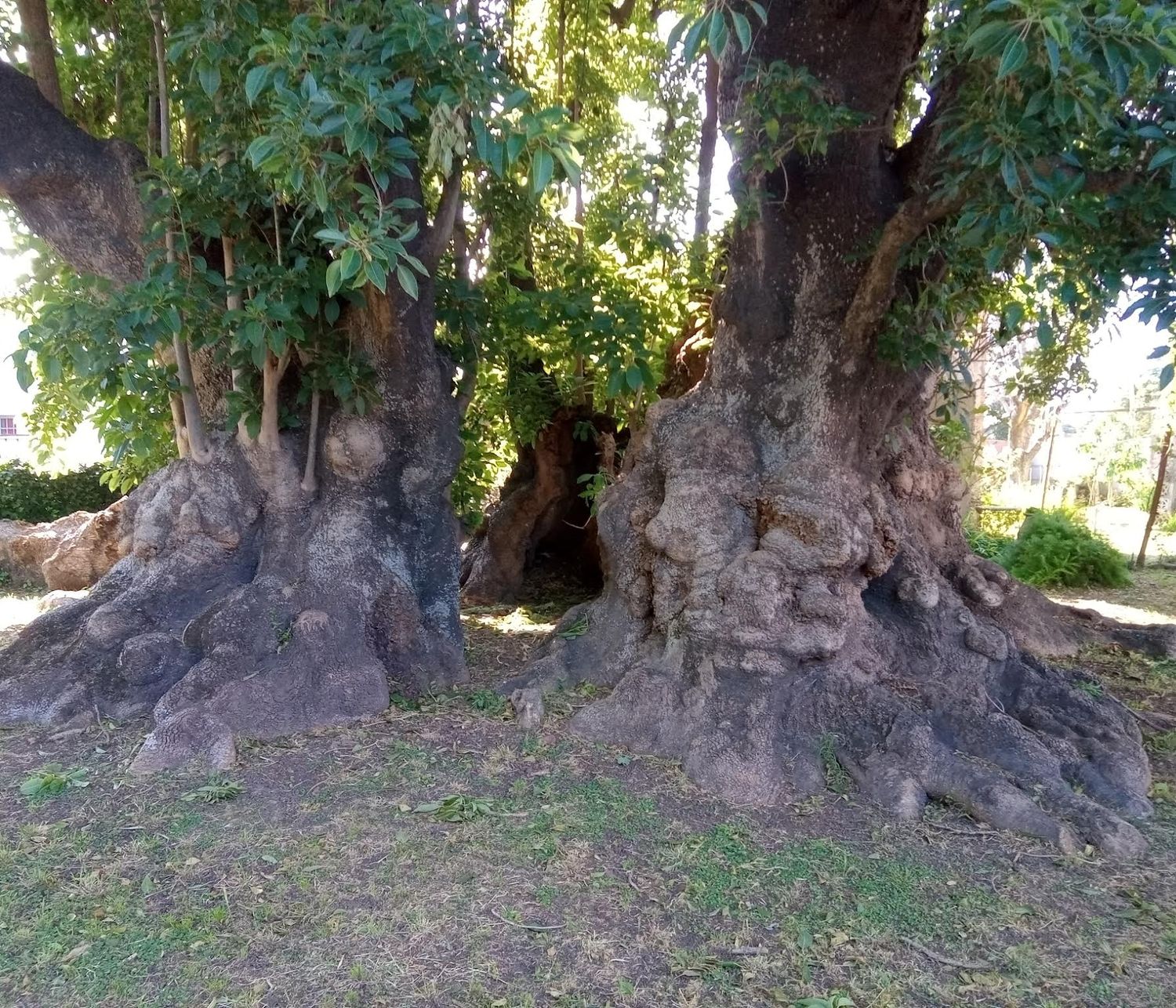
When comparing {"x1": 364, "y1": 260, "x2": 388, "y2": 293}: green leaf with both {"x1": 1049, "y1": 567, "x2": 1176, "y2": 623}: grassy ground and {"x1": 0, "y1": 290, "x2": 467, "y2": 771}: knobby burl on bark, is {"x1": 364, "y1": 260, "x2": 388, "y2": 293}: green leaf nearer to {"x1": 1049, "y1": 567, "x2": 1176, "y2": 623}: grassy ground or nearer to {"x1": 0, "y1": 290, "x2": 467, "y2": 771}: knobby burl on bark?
{"x1": 0, "y1": 290, "x2": 467, "y2": 771}: knobby burl on bark

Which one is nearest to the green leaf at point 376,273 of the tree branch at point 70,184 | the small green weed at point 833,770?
the tree branch at point 70,184

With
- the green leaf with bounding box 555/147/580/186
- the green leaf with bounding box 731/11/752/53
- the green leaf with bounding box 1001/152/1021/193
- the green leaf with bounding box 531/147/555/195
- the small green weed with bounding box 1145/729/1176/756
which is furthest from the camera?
the small green weed with bounding box 1145/729/1176/756

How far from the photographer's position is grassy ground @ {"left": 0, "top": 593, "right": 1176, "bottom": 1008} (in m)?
2.90

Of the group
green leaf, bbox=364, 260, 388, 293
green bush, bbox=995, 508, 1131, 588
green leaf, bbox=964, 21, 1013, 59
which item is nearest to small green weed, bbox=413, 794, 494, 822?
green leaf, bbox=364, 260, 388, 293

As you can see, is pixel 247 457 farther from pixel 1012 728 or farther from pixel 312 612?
pixel 1012 728

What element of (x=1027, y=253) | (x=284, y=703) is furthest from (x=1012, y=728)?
(x=284, y=703)

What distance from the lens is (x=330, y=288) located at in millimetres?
3449

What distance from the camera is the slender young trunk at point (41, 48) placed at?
17.6 feet

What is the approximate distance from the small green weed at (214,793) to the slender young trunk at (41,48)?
391cm

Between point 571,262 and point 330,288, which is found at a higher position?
point 571,262

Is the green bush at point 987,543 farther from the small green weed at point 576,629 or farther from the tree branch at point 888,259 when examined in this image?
the tree branch at point 888,259

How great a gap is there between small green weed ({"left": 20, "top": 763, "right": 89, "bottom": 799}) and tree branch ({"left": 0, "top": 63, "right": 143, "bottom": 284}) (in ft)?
8.73

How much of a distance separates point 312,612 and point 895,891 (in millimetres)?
3160

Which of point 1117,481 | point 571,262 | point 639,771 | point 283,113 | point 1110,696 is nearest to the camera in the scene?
point 283,113
